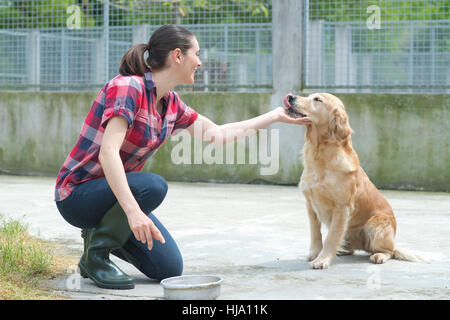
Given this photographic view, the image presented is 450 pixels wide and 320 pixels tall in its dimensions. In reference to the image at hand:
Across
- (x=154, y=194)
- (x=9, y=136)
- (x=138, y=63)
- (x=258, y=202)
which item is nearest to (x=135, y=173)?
(x=154, y=194)

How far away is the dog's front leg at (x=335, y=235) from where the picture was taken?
4801 millimetres

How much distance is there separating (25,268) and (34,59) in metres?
9.36

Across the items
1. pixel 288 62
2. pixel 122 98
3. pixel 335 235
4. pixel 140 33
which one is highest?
pixel 140 33

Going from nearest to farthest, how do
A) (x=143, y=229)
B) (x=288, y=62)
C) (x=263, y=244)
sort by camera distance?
(x=143, y=229) < (x=263, y=244) < (x=288, y=62)

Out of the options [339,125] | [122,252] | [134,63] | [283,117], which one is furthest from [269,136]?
[134,63]

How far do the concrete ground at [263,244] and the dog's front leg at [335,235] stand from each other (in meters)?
0.12

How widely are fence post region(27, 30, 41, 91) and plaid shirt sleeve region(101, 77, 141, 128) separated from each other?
27.7 feet

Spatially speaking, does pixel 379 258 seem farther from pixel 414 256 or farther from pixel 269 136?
pixel 269 136

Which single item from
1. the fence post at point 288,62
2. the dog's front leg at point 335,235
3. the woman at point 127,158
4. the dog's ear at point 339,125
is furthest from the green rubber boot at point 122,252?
the fence post at point 288,62

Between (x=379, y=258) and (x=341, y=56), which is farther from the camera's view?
(x=341, y=56)

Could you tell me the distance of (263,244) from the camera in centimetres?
560

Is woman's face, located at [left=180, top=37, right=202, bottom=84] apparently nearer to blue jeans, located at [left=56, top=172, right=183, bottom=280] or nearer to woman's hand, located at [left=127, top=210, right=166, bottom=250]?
blue jeans, located at [left=56, top=172, right=183, bottom=280]

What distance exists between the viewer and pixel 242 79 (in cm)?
1564

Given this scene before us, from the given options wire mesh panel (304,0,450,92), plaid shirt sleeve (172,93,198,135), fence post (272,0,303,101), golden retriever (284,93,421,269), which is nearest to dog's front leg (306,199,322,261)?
golden retriever (284,93,421,269)
